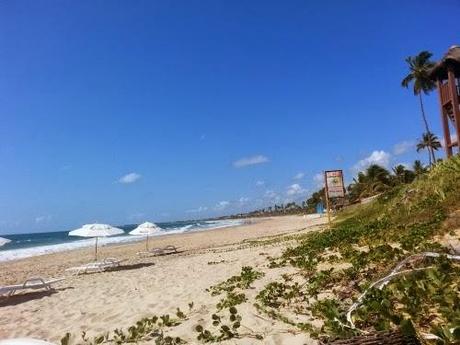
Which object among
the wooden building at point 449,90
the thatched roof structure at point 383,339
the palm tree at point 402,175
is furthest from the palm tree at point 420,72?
the thatched roof structure at point 383,339

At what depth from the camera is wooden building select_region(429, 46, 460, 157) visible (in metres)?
16.7

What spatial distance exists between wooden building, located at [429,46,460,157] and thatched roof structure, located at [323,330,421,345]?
16241mm

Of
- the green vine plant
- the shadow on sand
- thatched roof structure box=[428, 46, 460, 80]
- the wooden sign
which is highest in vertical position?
thatched roof structure box=[428, 46, 460, 80]

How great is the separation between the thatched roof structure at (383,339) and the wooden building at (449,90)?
16241 millimetres

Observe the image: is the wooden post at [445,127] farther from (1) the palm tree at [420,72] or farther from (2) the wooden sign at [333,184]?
(1) the palm tree at [420,72]

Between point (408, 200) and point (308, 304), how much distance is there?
27.5 ft

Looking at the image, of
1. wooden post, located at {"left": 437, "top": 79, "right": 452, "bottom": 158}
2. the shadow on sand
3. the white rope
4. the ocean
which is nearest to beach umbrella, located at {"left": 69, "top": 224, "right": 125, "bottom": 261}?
the ocean

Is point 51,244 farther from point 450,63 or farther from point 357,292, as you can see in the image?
point 357,292

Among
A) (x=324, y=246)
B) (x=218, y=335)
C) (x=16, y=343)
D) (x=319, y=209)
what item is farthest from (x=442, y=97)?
(x=319, y=209)

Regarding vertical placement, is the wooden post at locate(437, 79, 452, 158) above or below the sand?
above

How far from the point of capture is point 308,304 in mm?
5289

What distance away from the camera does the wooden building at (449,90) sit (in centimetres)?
1670

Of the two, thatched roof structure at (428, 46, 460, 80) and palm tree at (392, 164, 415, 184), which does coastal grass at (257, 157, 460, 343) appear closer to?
thatched roof structure at (428, 46, 460, 80)

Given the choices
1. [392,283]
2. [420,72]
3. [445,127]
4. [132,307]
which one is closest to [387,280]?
[392,283]
